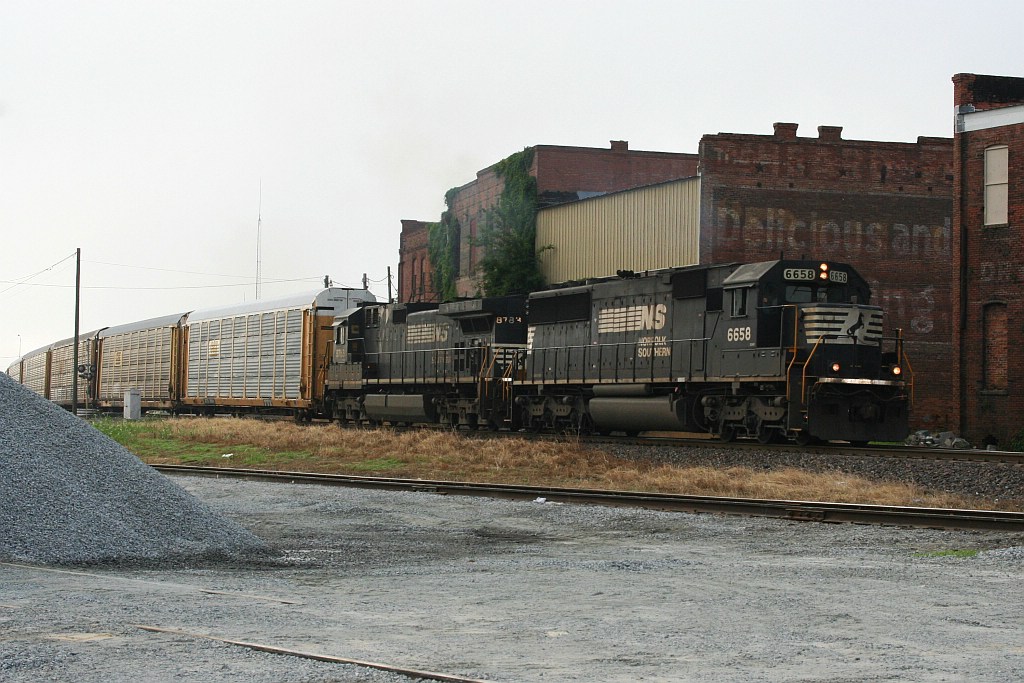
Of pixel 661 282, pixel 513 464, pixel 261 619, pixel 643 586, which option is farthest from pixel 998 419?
pixel 261 619

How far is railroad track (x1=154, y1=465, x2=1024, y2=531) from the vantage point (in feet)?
39.7

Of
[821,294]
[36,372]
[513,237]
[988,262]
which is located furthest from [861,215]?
[36,372]

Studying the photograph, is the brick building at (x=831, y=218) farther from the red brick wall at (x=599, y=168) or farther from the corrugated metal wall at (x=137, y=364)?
the corrugated metal wall at (x=137, y=364)

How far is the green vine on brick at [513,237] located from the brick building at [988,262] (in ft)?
66.8

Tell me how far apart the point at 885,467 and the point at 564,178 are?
3556cm

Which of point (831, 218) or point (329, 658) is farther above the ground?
point (831, 218)

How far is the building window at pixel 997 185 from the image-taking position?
1168 inches

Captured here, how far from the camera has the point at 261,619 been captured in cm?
720

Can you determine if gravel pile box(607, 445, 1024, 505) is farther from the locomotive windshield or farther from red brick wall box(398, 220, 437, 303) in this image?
red brick wall box(398, 220, 437, 303)

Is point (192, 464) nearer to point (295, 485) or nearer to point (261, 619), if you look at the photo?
point (295, 485)

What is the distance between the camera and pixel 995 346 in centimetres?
2966

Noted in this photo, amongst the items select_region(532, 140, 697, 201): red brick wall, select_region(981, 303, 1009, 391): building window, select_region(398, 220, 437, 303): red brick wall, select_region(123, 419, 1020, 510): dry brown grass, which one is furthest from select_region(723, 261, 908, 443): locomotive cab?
select_region(398, 220, 437, 303): red brick wall

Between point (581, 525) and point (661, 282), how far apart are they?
37.8ft

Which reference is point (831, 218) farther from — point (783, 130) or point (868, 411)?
point (868, 411)
